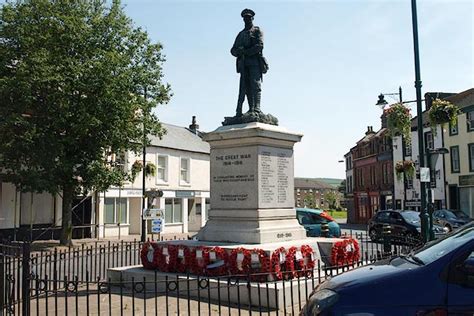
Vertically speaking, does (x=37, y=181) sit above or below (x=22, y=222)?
above

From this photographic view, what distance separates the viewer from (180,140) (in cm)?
3962

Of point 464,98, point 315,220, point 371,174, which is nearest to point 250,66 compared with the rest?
point 315,220

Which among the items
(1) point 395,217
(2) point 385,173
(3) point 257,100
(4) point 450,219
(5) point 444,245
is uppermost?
(3) point 257,100

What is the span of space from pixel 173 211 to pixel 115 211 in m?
5.92

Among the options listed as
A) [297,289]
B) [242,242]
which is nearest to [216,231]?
[242,242]

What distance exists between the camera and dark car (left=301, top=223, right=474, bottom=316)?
13.0ft

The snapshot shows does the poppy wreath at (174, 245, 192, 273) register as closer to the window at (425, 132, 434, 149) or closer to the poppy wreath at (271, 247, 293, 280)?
the poppy wreath at (271, 247, 293, 280)

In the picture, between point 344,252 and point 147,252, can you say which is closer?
point 344,252

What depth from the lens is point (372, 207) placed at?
53.3 m

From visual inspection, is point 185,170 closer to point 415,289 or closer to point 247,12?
point 247,12

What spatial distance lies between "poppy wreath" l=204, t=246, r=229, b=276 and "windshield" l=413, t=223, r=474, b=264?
4455mm

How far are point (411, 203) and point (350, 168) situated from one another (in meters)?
29.8

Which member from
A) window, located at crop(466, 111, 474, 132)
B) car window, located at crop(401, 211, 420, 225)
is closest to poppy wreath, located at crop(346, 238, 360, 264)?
car window, located at crop(401, 211, 420, 225)

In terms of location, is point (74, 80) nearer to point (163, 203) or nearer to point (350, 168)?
point (163, 203)
